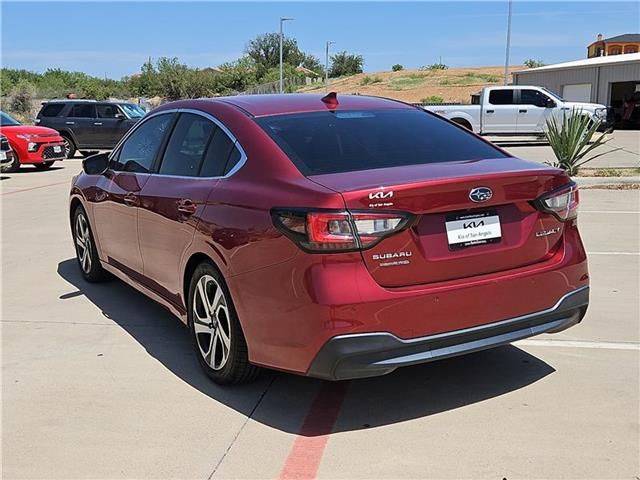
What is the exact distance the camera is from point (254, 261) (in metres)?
3.55

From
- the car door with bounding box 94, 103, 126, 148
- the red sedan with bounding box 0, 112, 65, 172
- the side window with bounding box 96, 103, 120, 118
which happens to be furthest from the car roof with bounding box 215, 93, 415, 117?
the side window with bounding box 96, 103, 120, 118

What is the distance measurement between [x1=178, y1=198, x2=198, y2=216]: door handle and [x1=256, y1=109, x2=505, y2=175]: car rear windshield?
642 millimetres

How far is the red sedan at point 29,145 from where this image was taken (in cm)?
1756

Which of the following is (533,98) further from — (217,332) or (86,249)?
(217,332)

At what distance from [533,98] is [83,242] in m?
21.3

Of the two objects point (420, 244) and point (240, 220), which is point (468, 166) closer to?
point (420, 244)

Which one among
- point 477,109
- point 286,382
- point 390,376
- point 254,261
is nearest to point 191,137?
point 254,261

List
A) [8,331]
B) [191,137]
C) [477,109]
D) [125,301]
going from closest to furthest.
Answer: [191,137] → [8,331] → [125,301] → [477,109]

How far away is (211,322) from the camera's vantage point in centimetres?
410

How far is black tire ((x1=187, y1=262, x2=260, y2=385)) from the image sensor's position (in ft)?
12.6

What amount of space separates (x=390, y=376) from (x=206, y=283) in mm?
1256

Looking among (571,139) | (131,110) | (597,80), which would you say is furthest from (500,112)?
(597,80)

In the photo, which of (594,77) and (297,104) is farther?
(594,77)

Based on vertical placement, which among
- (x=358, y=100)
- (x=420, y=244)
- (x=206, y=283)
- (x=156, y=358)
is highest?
(x=358, y=100)
